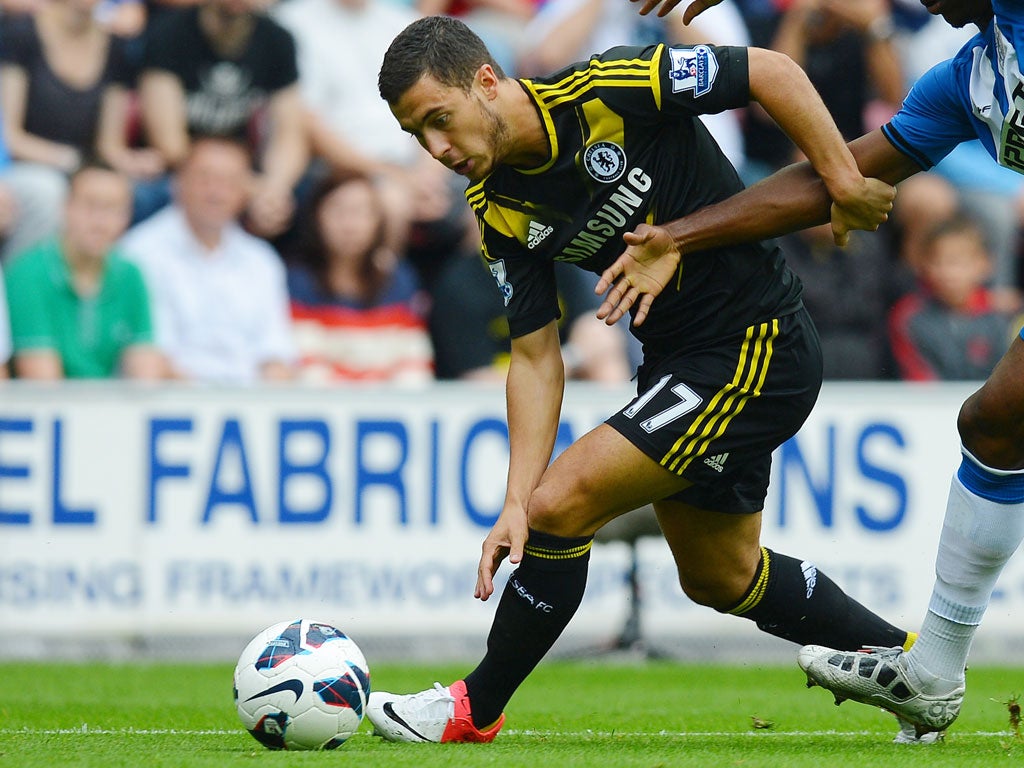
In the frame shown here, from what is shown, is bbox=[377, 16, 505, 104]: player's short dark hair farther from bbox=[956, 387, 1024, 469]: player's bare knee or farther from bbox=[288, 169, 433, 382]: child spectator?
bbox=[288, 169, 433, 382]: child spectator

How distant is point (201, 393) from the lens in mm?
9195

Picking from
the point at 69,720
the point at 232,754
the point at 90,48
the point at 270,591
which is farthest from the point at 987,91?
the point at 90,48

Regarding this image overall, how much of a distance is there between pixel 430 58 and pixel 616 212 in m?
0.75

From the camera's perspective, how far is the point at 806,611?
5027 mm

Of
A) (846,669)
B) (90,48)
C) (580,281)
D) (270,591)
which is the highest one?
(90,48)

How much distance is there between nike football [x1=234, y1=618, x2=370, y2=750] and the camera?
4.43 metres

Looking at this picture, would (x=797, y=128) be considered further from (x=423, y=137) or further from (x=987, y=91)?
(x=423, y=137)

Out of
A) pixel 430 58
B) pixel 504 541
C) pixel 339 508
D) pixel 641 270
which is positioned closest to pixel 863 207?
pixel 641 270

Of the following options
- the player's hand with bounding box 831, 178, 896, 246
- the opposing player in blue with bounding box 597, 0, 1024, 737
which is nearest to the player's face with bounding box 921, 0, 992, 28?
the opposing player in blue with bounding box 597, 0, 1024, 737

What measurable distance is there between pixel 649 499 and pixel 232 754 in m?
1.41

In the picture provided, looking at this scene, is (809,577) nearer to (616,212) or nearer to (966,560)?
(966,560)

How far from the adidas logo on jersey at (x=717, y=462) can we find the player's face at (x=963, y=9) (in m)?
1.42

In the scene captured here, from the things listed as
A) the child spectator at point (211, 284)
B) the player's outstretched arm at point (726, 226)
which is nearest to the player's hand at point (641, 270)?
the player's outstretched arm at point (726, 226)

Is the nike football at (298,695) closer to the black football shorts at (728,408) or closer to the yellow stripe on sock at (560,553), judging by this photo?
the yellow stripe on sock at (560,553)
